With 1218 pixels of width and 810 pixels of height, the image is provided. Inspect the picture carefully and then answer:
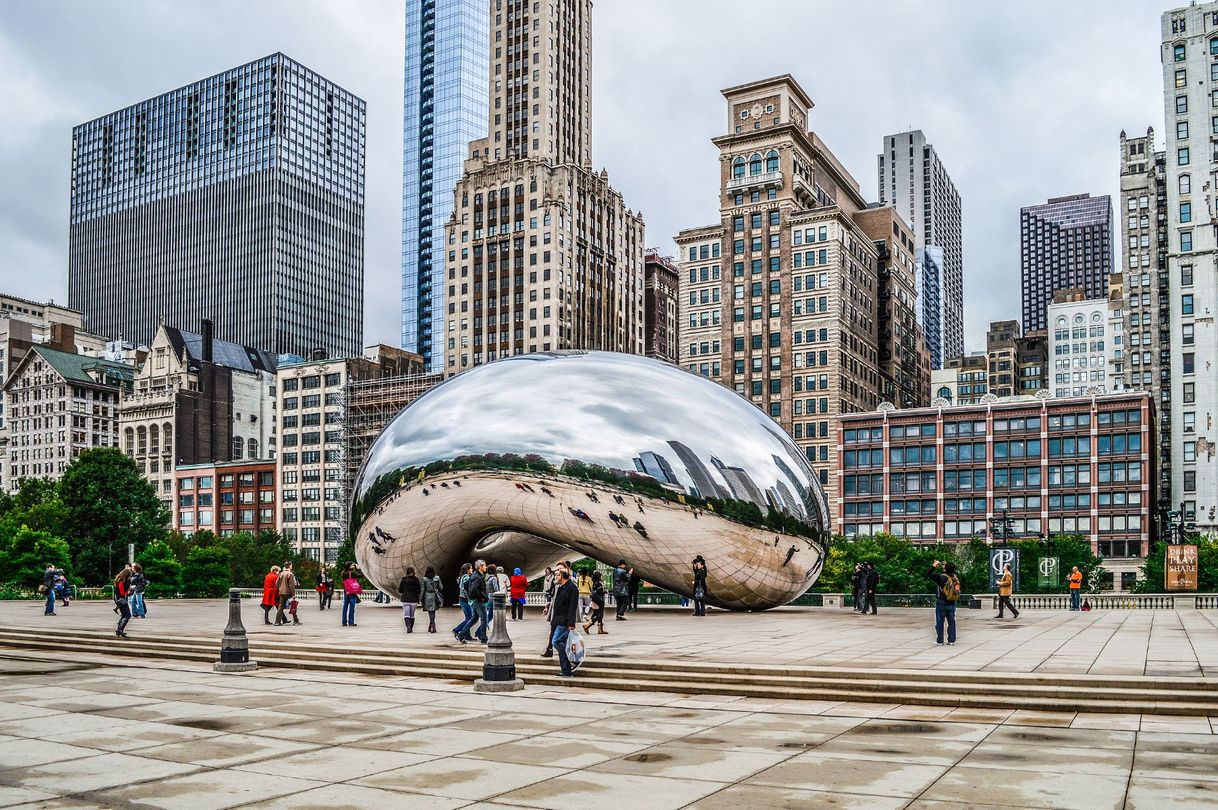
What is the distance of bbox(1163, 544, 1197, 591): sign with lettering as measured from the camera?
42.5 metres

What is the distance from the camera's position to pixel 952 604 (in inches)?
824

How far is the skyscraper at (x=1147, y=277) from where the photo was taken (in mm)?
131000

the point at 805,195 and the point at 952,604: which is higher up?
the point at 805,195

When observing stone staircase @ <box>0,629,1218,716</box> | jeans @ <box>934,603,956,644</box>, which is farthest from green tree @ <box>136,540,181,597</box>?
jeans @ <box>934,603,956,644</box>

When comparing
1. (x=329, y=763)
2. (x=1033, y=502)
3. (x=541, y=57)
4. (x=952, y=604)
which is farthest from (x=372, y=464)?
(x=541, y=57)

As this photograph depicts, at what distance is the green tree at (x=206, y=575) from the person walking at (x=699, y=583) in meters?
31.2

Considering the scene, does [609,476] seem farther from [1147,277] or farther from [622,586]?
[1147,277]

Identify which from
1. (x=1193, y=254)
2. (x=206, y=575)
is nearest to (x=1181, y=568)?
(x=206, y=575)

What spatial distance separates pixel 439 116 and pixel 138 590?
175950 mm

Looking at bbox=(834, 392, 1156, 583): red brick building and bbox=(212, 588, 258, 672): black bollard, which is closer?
bbox=(212, 588, 258, 672): black bollard

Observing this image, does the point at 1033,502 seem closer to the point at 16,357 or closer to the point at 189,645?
the point at 189,645

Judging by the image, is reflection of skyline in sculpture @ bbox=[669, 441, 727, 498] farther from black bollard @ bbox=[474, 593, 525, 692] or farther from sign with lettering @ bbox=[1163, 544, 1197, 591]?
sign with lettering @ bbox=[1163, 544, 1197, 591]

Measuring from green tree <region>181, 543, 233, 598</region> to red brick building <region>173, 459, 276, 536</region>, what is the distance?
87496 millimetres

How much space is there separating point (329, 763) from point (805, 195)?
117 meters
